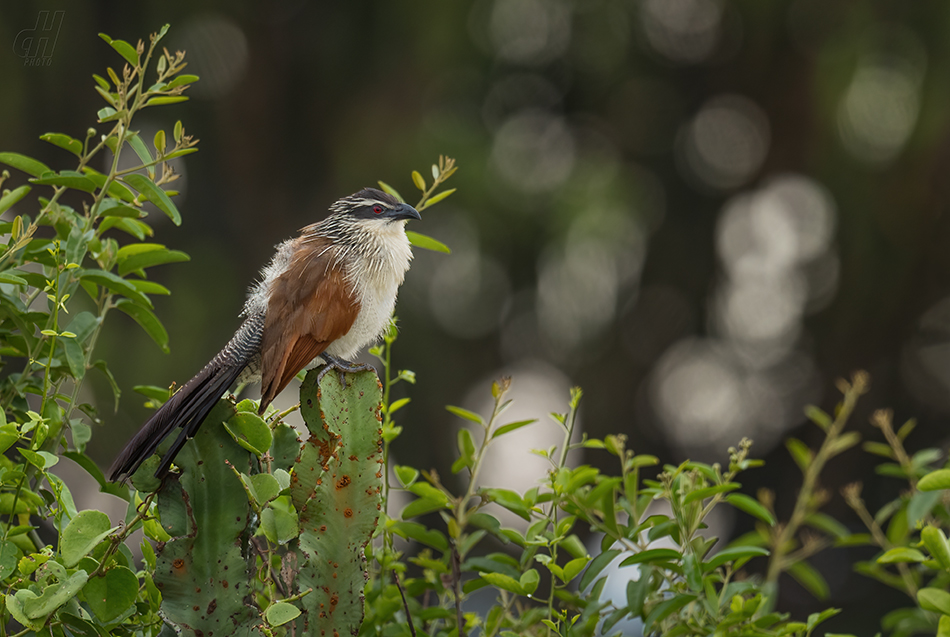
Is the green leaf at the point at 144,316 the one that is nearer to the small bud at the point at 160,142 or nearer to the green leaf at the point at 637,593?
the small bud at the point at 160,142

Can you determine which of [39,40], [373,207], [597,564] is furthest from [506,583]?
[39,40]

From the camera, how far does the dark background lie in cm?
390

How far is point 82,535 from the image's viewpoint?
77 centimetres

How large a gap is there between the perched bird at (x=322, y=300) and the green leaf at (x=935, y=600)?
74 centimetres

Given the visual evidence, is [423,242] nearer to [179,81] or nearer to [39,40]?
[179,81]

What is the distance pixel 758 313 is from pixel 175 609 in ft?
12.2

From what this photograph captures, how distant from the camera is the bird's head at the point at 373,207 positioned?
54.3 inches

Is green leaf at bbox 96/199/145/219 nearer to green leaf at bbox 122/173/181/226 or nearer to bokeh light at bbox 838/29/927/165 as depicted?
green leaf at bbox 122/173/181/226

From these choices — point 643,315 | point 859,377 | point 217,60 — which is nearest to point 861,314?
point 643,315

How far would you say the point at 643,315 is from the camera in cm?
429

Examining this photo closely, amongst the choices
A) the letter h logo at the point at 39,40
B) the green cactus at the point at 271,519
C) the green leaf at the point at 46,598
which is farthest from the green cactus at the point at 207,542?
the letter h logo at the point at 39,40

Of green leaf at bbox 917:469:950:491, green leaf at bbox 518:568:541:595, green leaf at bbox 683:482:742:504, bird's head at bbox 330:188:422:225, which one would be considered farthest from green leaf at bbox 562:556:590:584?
bird's head at bbox 330:188:422:225

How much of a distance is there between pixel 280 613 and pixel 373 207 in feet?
2.64

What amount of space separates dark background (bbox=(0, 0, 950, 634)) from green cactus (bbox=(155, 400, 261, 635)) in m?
2.96
